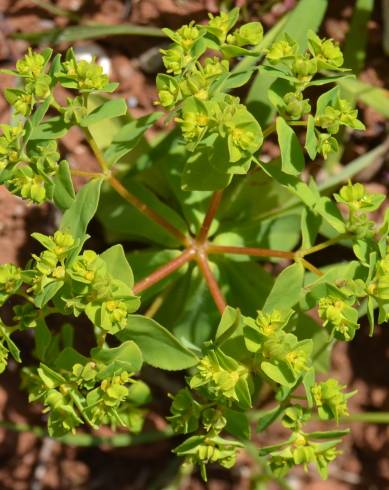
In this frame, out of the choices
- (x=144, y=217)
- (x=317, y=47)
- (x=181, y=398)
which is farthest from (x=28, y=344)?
(x=317, y=47)

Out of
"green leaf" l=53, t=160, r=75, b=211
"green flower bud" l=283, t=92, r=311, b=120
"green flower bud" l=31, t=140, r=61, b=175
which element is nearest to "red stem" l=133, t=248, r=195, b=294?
"green leaf" l=53, t=160, r=75, b=211

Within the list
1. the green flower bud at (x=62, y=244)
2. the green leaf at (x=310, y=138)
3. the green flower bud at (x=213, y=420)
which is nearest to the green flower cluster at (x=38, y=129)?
the green flower bud at (x=62, y=244)

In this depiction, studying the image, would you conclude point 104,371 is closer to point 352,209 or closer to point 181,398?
point 181,398

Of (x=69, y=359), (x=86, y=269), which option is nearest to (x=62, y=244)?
(x=86, y=269)

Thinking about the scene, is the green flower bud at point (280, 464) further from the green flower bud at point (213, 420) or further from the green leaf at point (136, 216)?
the green leaf at point (136, 216)

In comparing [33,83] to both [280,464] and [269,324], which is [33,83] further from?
[280,464]

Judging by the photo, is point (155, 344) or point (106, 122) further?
point (106, 122)
